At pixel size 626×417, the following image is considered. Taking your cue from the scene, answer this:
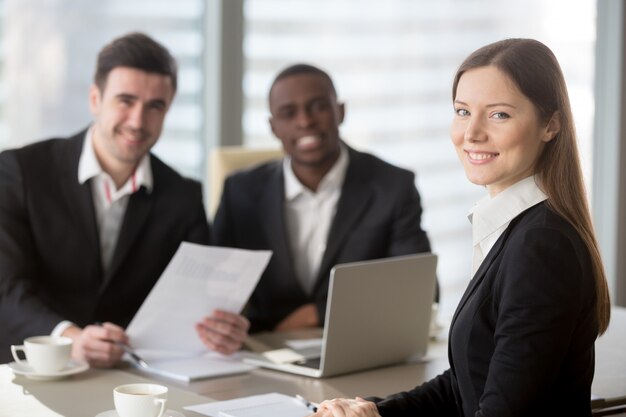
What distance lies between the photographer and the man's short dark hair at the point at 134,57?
2707mm

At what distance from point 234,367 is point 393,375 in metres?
0.36

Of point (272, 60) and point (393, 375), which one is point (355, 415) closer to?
point (393, 375)

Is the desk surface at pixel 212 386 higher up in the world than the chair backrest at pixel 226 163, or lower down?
lower down

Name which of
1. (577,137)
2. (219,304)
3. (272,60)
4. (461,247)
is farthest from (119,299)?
(461,247)

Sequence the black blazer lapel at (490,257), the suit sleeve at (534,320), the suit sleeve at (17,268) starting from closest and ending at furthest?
the suit sleeve at (534,320), the black blazer lapel at (490,257), the suit sleeve at (17,268)

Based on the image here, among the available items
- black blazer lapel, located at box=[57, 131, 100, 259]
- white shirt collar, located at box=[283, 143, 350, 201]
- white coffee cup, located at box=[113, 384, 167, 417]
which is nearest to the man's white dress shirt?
white shirt collar, located at box=[283, 143, 350, 201]

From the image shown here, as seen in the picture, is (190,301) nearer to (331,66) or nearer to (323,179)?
(323,179)

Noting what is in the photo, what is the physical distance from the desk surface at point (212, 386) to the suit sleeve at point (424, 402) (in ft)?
0.81

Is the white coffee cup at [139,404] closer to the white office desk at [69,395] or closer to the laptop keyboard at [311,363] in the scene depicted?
the white office desk at [69,395]

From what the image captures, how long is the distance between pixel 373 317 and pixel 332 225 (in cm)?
79

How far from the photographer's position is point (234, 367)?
2.20 metres

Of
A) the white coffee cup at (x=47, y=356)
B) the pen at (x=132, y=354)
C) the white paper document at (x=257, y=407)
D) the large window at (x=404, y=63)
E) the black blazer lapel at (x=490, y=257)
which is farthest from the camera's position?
A: the large window at (x=404, y=63)

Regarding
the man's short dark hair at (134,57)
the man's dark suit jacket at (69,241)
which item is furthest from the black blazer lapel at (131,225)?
the man's short dark hair at (134,57)

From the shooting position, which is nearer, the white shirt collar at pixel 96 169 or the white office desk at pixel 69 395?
the white office desk at pixel 69 395
